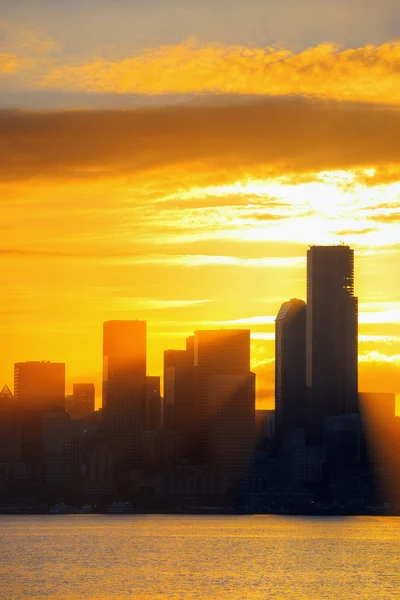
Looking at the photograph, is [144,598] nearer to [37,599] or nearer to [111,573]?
[37,599]

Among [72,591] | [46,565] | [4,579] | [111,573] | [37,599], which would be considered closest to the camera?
[37,599]

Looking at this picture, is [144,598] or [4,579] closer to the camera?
[144,598]

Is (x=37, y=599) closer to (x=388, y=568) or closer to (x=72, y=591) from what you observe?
(x=72, y=591)

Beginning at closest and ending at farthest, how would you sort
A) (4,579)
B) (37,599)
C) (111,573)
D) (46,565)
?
1. (37,599)
2. (4,579)
3. (111,573)
4. (46,565)

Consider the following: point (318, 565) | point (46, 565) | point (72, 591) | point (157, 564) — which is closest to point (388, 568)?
point (318, 565)

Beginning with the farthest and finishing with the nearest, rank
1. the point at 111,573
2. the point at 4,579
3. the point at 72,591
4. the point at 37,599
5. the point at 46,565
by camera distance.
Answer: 1. the point at 46,565
2. the point at 111,573
3. the point at 4,579
4. the point at 72,591
5. the point at 37,599

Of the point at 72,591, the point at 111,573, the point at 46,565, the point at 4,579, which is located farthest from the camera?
the point at 46,565

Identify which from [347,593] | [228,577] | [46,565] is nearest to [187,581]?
[228,577]

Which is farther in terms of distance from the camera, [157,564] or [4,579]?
[157,564]
